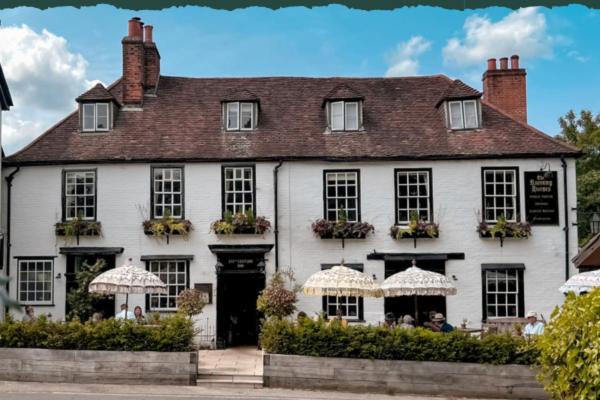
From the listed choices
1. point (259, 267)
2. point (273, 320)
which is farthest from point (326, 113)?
point (273, 320)

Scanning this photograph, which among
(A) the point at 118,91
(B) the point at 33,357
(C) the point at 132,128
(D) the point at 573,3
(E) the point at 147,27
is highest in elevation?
(E) the point at 147,27

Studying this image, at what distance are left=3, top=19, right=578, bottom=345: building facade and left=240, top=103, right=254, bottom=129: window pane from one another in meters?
0.26

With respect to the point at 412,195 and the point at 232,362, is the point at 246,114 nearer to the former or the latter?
the point at 412,195

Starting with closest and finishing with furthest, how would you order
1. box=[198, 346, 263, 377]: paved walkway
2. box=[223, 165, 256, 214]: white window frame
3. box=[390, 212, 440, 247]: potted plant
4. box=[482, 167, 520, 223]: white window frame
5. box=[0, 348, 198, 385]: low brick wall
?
box=[0, 348, 198, 385]: low brick wall < box=[198, 346, 263, 377]: paved walkway < box=[390, 212, 440, 247]: potted plant < box=[482, 167, 520, 223]: white window frame < box=[223, 165, 256, 214]: white window frame

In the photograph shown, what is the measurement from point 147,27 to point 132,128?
381cm

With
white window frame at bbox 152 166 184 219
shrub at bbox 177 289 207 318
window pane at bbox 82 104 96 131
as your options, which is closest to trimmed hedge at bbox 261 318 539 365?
shrub at bbox 177 289 207 318

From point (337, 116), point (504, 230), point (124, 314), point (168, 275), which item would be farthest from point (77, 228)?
point (504, 230)

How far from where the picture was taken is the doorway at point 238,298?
18.6 metres

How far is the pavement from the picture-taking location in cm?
1196

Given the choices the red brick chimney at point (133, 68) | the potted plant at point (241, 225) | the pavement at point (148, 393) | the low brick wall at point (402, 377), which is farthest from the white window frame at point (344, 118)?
the pavement at point (148, 393)

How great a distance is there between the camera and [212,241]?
61.4 feet

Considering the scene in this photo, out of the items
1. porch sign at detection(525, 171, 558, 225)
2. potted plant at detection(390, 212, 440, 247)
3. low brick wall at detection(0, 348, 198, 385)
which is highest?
porch sign at detection(525, 171, 558, 225)

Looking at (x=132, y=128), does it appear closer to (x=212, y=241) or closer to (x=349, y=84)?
(x=212, y=241)

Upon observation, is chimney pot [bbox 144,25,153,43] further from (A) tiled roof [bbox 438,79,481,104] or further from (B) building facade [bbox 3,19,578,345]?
(A) tiled roof [bbox 438,79,481,104]
